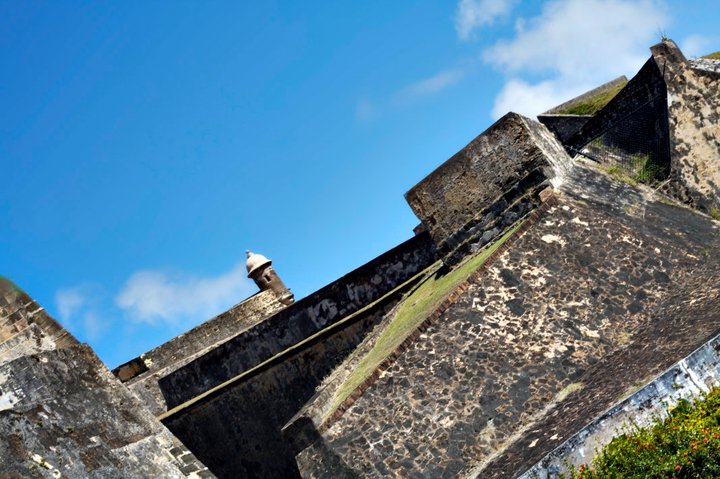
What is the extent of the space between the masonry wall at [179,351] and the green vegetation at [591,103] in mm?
10014

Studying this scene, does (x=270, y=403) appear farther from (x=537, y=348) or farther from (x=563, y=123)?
(x=563, y=123)

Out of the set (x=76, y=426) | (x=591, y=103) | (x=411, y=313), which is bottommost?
(x=411, y=313)

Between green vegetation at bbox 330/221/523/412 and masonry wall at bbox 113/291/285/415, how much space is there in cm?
766

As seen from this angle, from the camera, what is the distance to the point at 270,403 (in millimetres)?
16953

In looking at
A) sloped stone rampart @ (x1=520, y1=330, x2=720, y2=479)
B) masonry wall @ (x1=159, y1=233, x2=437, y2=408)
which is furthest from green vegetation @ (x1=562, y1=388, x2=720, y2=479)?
masonry wall @ (x1=159, y1=233, x2=437, y2=408)

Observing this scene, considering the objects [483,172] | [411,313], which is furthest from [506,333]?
[483,172]

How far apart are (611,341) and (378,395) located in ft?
9.16

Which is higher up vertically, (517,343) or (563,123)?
(563,123)

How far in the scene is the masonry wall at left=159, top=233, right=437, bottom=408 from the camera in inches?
722

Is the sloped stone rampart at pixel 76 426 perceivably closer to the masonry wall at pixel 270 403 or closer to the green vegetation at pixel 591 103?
the masonry wall at pixel 270 403

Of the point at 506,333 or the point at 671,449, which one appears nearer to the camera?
the point at 671,449

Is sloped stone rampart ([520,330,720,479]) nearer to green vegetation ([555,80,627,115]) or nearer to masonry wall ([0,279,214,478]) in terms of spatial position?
masonry wall ([0,279,214,478])

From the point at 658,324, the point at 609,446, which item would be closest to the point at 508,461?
the point at 609,446

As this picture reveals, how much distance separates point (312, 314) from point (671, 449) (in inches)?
468
